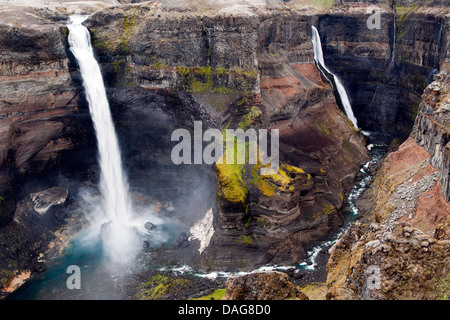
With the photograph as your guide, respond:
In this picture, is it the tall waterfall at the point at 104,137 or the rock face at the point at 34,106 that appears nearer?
the rock face at the point at 34,106

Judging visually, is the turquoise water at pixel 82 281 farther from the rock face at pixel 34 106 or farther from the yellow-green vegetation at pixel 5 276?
the rock face at pixel 34 106

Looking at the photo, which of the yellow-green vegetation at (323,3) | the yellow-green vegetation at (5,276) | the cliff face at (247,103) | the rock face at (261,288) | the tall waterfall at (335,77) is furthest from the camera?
the yellow-green vegetation at (323,3)

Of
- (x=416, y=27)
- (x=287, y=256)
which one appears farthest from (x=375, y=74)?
(x=287, y=256)

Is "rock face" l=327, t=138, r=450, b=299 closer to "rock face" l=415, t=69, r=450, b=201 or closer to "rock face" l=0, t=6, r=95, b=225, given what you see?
"rock face" l=415, t=69, r=450, b=201

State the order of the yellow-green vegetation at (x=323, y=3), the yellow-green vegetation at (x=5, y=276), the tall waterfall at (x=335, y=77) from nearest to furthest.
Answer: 1. the yellow-green vegetation at (x=5, y=276)
2. the tall waterfall at (x=335, y=77)
3. the yellow-green vegetation at (x=323, y=3)

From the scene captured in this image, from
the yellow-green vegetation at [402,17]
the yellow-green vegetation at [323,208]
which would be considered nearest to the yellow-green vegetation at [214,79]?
the yellow-green vegetation at [323,208]

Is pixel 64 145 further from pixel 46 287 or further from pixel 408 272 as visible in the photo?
pixel 408 272

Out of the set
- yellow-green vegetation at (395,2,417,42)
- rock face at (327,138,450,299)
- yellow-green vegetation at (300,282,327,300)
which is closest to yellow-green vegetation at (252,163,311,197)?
yellow-green vegetation at (300,282,327,300)
